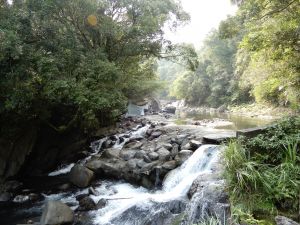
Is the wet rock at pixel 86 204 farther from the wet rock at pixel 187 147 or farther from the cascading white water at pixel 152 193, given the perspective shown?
the wet rock at pixel 187 147

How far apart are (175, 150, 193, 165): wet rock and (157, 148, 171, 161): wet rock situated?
1.43ft

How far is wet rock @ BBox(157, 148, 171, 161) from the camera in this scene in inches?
402

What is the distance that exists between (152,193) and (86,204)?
6.64 feet

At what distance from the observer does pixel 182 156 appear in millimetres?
9859

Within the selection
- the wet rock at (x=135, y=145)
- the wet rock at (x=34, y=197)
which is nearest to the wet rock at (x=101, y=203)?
the wet rock at (x=34, y=197)

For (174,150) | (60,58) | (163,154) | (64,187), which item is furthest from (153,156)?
(60,58)

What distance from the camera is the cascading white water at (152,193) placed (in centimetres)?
746

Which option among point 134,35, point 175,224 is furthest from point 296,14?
point 175,224

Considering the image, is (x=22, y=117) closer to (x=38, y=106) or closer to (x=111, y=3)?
(x=38, y=106)

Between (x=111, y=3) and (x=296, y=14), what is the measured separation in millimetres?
8214

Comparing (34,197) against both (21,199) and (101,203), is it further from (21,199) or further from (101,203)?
(101,203)

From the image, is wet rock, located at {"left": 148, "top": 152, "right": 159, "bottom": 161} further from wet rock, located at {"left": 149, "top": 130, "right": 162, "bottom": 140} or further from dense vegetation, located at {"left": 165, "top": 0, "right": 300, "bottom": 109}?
dense vegetation, located at {"left": 165, "top": 0, "right": 300, "bottom": 109}

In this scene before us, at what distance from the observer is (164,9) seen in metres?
15.3

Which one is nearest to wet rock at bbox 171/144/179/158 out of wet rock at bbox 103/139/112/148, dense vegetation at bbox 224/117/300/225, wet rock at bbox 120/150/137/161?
wet rock at bbox 120/150/137/161
